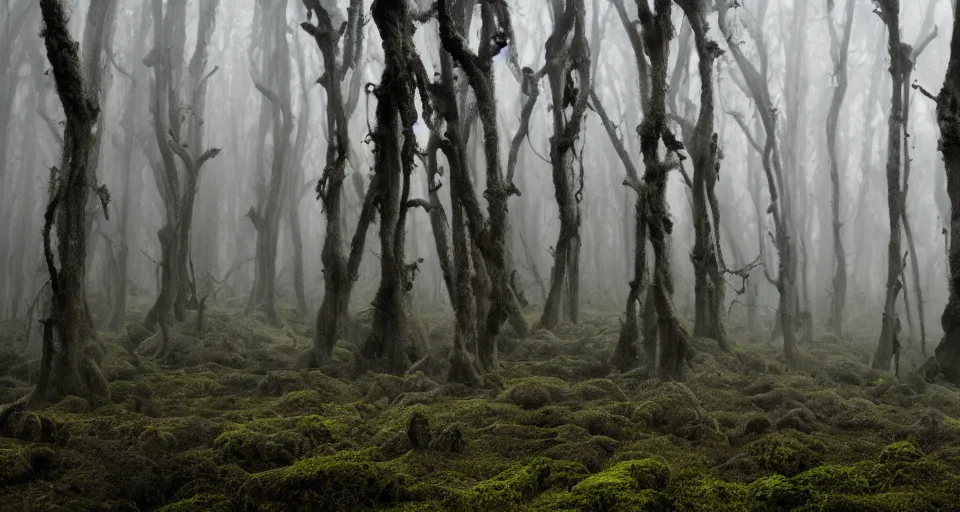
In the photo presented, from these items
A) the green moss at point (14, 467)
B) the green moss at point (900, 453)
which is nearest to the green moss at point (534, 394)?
the green moss at point (900, 453)

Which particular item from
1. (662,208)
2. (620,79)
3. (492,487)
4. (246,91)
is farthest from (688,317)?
(246,91)

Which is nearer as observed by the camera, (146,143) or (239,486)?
(239,486)

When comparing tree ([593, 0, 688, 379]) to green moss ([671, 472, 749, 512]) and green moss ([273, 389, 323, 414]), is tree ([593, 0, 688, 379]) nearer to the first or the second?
green moss ([671, 472, 749, 512])

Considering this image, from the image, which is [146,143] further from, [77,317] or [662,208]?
[662,208]

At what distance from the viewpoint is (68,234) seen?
17.4ft

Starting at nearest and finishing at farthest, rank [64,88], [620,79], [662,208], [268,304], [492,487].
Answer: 1. [492,487]
2. [64,88]
3. [662,208]
4. [268,304]
5. [620,79]

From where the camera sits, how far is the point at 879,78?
1845 centimetres

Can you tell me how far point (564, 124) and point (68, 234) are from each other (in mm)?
6419

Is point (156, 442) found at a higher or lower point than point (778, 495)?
higher

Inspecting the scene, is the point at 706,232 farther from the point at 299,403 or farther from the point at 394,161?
the point at 299,403

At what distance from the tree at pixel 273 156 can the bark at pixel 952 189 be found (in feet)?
31.2

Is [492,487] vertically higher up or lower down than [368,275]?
lower down

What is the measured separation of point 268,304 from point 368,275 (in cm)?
1356

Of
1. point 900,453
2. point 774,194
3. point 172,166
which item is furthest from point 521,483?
point 172,166
